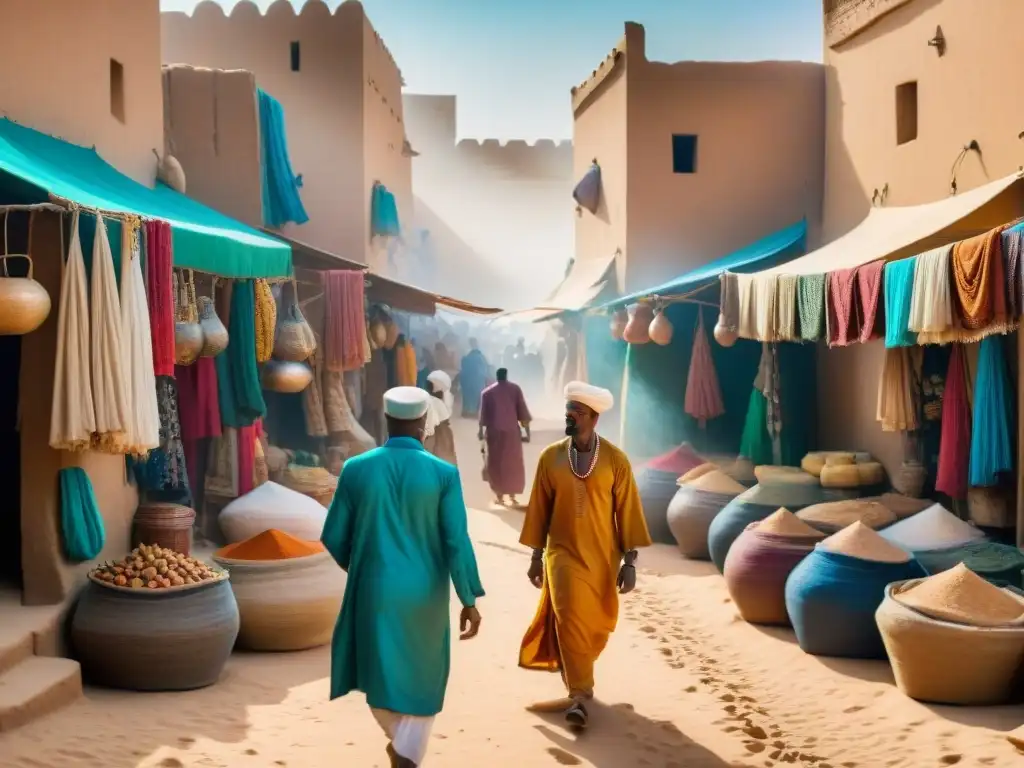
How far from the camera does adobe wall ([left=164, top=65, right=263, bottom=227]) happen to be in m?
12.6

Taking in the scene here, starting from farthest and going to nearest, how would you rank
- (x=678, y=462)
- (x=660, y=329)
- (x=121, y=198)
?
(x=660, y=329)
(x=678, y=462)
(x=121, y=198)

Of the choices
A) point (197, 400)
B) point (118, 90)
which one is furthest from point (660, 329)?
point (118, 90)

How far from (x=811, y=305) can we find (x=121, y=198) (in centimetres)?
504

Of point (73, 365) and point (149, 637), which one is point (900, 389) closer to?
point (149, 637)

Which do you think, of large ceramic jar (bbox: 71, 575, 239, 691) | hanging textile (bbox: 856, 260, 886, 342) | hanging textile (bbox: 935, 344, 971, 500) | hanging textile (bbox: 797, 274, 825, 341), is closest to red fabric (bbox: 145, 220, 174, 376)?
large ceramic jar (bbox: 71, 575, 239, 691)

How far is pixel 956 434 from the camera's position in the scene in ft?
28.3

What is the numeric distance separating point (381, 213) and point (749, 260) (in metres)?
6.38

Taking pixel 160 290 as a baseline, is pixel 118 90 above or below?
above

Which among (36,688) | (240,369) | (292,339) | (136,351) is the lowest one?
(36,688)

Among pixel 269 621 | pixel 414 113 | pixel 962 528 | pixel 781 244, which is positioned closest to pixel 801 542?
pixel 962 528

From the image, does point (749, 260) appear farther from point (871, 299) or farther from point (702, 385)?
point (871, 299)

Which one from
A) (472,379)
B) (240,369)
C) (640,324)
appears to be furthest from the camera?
(472,379)

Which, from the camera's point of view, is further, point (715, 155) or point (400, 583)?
point (715, 155)

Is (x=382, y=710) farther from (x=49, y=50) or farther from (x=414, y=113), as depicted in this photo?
(x=414, y=113)
